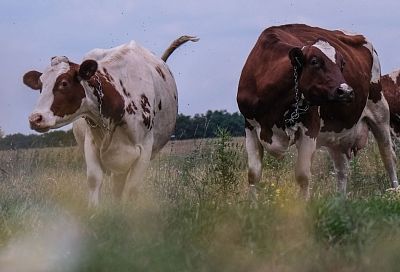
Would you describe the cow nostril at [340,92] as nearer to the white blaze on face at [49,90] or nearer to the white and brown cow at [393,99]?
the white blaze on face at [49,90]

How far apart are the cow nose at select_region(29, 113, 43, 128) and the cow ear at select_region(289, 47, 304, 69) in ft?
9.32

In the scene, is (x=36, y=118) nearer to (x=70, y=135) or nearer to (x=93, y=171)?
(x=93, y=171)

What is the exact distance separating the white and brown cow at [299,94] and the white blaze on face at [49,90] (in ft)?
7.35

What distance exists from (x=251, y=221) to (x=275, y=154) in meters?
3.98

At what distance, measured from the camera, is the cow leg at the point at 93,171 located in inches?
378

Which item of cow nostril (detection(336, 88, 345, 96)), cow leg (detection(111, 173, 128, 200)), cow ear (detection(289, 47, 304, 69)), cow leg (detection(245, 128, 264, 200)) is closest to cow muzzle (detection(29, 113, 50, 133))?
cow leg (detection(111, 173, 128, 200))

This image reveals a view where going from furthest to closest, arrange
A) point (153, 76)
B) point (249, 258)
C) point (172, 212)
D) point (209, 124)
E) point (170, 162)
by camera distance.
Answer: point (209, 124)
point (170, 162)
point (153, 76)
point (172, 212)
point (249, 258)

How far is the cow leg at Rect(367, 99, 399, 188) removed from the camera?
12.5 m

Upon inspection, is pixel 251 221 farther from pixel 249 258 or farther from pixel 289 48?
pixel 289 48

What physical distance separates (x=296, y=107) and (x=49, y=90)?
283 cm

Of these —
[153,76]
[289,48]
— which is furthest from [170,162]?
[289,48]

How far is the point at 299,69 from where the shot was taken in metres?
9.62

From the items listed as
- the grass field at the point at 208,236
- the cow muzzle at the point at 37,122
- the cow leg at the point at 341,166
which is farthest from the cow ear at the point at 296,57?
the cow leg at the point at 341,166

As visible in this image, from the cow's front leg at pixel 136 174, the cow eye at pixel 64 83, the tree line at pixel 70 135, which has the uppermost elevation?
the cow eye at pixel 64 83
